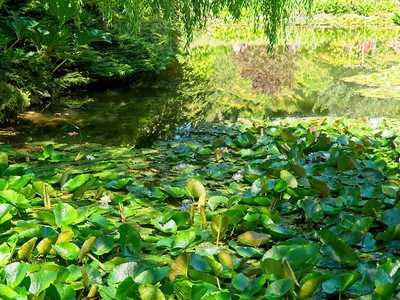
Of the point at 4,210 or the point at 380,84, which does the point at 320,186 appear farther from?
the point at 380,84

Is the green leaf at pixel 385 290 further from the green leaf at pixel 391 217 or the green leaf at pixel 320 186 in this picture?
the green leaf at pixel 320 186

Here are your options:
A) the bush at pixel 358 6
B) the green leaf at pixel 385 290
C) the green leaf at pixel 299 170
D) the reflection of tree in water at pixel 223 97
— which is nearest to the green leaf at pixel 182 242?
the green leaf at pixel 385 290

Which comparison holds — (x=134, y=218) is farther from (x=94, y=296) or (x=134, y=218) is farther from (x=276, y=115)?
(x=276, y=115)

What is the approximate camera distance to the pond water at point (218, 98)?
409 centimetres

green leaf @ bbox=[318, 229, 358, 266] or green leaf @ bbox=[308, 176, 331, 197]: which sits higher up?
green leaf @ bbox=[318, 229, 358, 266]

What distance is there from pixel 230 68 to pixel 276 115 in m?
4.09

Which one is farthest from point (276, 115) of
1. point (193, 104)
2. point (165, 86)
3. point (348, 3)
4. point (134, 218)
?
point (348, 3)

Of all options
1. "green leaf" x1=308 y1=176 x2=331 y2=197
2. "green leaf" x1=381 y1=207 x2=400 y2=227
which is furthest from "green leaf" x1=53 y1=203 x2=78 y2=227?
"green leaf" x1=381 y1=207 x2=400 y2=227

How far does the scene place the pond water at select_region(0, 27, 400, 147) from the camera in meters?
4.09

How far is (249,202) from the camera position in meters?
1.87

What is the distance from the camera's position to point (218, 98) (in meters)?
5.77

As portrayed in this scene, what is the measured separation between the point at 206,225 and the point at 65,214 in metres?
0.53

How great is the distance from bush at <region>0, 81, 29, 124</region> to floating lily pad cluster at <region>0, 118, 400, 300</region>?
146 cm

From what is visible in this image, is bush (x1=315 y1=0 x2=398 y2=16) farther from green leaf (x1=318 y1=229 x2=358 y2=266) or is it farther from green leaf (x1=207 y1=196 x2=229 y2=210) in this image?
green leaf (x1=318 y1=229 x2=358 y2=266)
